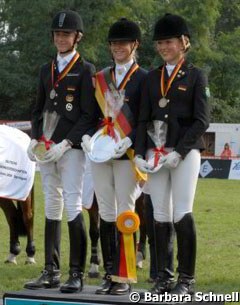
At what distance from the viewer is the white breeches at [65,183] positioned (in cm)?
552

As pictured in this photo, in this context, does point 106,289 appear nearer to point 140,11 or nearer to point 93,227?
point 93,227

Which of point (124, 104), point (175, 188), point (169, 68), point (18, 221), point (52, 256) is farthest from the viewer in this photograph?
point (18, 221)

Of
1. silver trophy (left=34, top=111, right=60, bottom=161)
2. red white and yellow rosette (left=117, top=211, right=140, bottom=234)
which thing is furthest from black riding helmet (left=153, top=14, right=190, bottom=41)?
red white and yellow rosette (left=117, top=211, right=140, bottom=234)

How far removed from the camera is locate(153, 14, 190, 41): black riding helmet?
207 inches

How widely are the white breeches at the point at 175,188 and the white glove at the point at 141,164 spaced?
14 centimetres

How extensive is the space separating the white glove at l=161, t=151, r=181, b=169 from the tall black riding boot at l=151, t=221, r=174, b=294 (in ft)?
1.62

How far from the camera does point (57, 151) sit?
17.7ft

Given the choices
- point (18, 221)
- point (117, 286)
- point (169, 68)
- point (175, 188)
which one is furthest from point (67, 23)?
point (18, 221)

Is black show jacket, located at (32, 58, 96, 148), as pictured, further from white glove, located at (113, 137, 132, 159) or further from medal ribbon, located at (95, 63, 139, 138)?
white glove, located at (113, 137, 132, 159)

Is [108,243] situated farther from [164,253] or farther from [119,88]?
[119,88]

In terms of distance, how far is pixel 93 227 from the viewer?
7547mm

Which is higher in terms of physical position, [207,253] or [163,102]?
[163,102]

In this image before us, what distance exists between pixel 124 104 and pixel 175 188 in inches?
29.4

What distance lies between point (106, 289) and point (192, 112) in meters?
1.44
